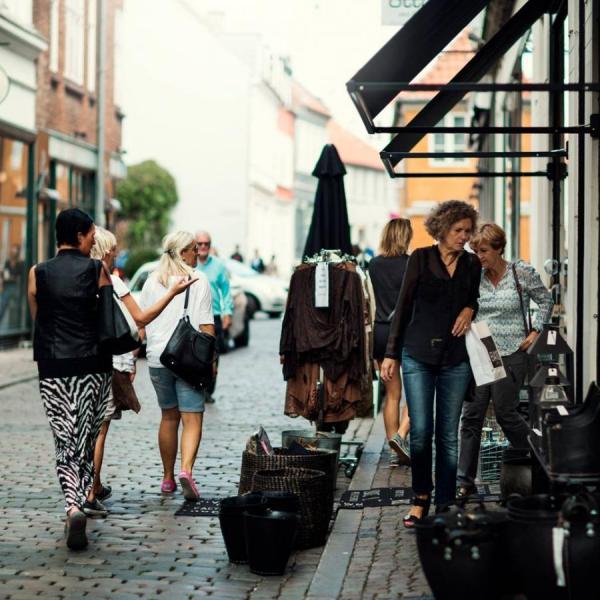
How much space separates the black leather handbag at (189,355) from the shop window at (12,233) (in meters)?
15.0

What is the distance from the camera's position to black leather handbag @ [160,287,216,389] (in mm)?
9516

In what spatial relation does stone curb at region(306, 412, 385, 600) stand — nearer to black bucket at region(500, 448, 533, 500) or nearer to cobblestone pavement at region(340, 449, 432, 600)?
cobblestone pavement at region(340, 449, 432, 600)

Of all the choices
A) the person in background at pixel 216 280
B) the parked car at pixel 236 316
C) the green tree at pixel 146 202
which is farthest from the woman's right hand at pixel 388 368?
the green tree at pixel 146 202

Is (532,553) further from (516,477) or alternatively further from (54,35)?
(54,35)

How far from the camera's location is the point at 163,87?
202 feet

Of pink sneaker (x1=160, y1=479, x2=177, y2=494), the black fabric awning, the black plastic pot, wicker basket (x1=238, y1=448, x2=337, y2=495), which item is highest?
the black fabric awning

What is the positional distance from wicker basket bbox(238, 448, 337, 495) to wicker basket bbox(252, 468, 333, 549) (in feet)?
0.65

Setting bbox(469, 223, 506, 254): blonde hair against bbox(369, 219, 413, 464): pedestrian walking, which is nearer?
bbox(469, 223, 506, 254): blonde hair

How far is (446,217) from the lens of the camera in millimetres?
8148

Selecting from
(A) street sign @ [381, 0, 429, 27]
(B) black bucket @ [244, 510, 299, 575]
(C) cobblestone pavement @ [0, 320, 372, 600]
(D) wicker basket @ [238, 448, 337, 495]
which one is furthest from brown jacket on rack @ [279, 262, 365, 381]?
(A) street sign @ [381, 0, 429, 27]

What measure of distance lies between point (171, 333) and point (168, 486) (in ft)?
3.44

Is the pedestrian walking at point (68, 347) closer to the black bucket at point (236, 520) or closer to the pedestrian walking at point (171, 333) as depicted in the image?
the black bucket at point (236, 520)

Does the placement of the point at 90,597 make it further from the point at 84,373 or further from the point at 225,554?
the point at 84,373

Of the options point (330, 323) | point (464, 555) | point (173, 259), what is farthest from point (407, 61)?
point (330, 323)
